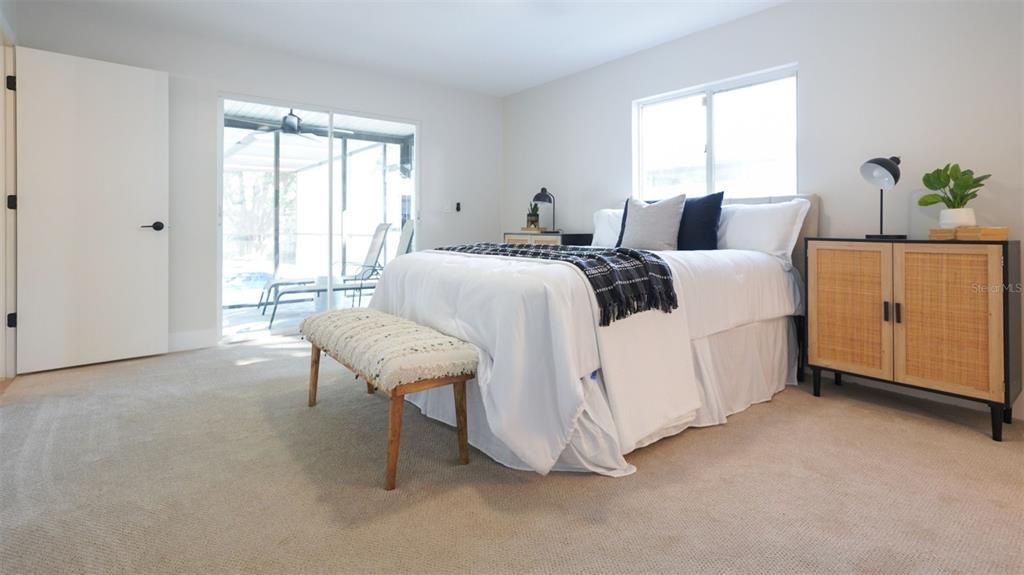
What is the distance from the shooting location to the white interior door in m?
3.21

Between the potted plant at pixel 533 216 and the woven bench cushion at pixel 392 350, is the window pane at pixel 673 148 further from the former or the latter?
the woven bench cushion at pixel 392 350

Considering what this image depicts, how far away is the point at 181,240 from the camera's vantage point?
3.91 m

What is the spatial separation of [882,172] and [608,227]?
1740 mm

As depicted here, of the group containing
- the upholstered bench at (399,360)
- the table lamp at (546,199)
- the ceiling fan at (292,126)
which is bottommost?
the upholstered bench at (399,360)

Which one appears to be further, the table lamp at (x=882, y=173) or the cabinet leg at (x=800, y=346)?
the cabinet leg at (x=800, y=346)

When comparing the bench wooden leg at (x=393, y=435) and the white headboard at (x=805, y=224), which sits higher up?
the white headboard at (x=805, y=224)

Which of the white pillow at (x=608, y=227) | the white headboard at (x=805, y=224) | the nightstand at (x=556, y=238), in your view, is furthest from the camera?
the nightstand at (x=556, y=238)

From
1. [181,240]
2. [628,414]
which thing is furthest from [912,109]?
[181,240]

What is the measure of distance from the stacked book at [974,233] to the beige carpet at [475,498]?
870mm

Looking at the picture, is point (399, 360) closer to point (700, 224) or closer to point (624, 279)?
point (624, 279)

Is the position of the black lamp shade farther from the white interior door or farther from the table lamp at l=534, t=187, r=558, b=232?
the white interior door

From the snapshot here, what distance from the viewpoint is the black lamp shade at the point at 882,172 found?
8.57ft

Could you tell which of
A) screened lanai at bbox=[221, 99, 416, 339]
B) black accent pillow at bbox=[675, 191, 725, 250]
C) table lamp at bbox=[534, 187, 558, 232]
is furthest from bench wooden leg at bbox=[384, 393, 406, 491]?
table lamp at bbox=[534, 187, 558, 232]

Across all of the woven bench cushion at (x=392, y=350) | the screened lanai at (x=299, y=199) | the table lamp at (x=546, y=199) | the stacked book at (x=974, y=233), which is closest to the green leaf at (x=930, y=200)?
the stacked book at (x=974, y=233)
